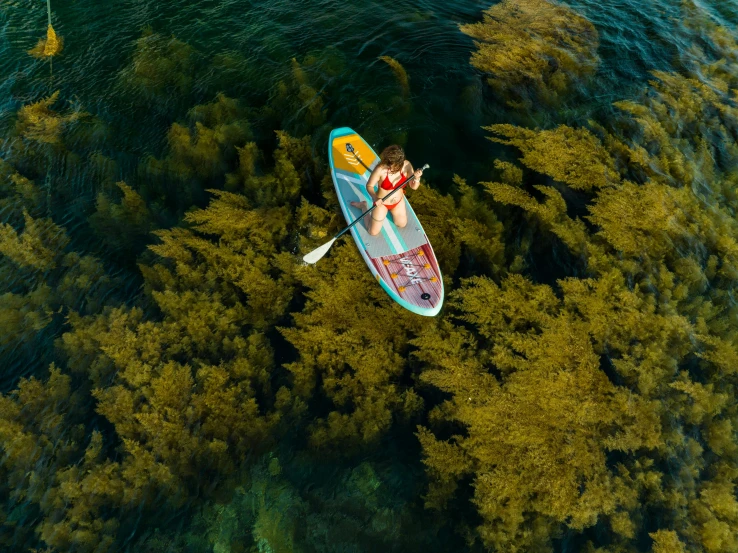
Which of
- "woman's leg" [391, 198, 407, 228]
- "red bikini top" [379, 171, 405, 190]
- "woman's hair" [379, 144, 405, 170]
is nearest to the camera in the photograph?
"woman's hair" [379, 144, 405, 170]

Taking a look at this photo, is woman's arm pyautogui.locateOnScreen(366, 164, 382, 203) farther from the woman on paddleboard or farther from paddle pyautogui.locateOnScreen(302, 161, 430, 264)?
paddle pyautogui.locateOnScreen(302, 161, 430, 264)

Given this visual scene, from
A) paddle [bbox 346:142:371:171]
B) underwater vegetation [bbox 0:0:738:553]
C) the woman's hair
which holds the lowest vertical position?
underwater vegetation [bbox 0:0:738:553]

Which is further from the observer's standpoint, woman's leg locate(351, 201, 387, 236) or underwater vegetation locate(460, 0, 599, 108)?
underwater vegetation locate(460, 0, 599, 108)

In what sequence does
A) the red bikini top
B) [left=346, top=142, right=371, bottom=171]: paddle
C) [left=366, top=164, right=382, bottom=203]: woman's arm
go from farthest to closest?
[left=346, top=142, right=371, bottom=171]: paddle < the red bikini top < [left=366, top=164, right=382, bottom=203]: woman's arm

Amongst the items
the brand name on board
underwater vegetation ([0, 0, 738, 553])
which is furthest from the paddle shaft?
the brand name on board

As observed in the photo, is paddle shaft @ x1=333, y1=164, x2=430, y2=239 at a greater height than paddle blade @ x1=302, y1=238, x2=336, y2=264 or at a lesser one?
greater

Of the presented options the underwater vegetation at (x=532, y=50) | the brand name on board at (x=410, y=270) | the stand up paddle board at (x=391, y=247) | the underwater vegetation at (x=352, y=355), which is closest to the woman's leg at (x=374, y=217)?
the stand up paddle board at (x=391, y=247)

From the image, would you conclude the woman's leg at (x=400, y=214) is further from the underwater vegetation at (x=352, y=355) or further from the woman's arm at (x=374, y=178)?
the underwater vegetation at (x=352, y=355)

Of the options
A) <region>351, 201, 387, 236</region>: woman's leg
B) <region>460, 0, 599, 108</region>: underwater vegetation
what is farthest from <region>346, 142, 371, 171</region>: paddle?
<region>460, 0, 599, 108</region>: underwater vegetation

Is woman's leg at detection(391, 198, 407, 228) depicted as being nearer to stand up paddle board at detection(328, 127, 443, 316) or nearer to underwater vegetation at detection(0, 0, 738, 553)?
stand up paddle board at detection(328, 127, 443, 316)
